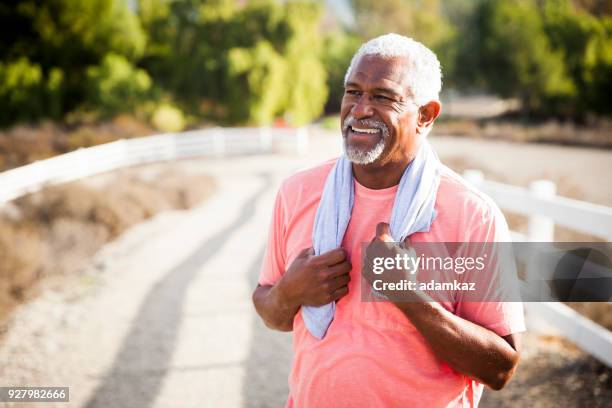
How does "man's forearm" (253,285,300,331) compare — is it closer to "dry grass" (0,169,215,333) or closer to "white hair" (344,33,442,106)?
"white hair" (344,33,442,106)

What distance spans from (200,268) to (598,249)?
5.34 meters

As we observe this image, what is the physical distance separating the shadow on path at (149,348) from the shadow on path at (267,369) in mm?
671

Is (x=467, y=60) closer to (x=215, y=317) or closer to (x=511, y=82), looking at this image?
(x=511, y=82)

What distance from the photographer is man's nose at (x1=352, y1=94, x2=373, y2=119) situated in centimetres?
180

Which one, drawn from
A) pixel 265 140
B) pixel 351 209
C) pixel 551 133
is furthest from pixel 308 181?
pixel 551 133

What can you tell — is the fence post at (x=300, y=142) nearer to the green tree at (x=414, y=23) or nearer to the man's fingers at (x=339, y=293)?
the man's fingers at (x=339, y=293)

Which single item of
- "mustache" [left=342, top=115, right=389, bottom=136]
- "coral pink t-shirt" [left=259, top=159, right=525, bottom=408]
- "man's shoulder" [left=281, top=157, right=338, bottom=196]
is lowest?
"coral pink t-shirt" [left=259, top=159, right=525, bottom=408]

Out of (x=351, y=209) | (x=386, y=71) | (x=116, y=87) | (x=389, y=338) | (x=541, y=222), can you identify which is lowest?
(x=116, y=87)

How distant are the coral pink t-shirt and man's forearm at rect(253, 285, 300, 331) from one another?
103 millimetres

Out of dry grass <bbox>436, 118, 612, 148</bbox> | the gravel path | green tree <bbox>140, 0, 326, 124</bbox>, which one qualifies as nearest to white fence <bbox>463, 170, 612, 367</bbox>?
the gravel path

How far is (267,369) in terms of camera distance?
13.8 feet

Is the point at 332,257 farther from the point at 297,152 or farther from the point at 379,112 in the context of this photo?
the point at 297,152

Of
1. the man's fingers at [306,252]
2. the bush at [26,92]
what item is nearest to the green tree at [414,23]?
the bush at [26,92]

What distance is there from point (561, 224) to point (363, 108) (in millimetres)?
2689
